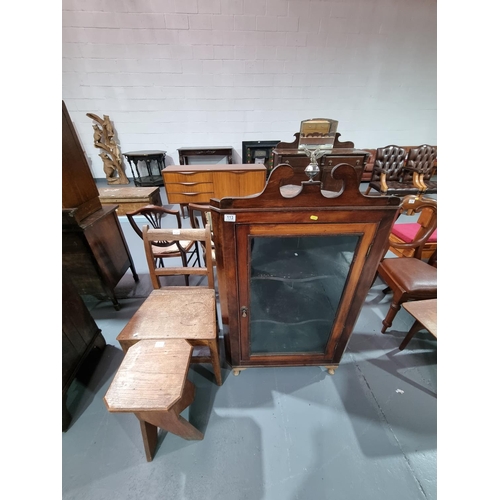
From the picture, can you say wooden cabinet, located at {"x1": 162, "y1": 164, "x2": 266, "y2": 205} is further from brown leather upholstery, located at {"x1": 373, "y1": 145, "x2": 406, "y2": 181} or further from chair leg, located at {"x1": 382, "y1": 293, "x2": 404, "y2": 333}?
chair leg, located at {"x1": 382, "y1": 293, "x2": 404, "y2": 333}

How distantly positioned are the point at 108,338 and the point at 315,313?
→ 1.66 meters

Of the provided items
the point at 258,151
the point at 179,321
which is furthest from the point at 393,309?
the point at 258,151

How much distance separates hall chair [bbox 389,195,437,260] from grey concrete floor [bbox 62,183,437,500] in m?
0.83

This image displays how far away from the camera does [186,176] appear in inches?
135

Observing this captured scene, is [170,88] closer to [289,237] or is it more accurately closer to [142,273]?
[142,273]

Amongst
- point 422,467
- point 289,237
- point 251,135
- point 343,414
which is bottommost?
point 422,467

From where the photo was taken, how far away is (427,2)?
Answer: 4.09 metres

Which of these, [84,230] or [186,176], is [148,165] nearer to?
[186,176]

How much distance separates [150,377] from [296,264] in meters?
0.88

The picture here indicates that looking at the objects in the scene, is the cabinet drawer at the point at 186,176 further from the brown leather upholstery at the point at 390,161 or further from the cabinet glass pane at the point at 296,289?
the brown leather upholstery at the point at 390,161

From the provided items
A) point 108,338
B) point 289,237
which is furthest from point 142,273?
point 289,237

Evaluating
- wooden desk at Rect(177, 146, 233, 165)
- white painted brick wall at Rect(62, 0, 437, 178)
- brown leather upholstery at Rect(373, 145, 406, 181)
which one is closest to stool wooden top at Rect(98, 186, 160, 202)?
wooden desk at Rect(177, 146, 233, 165)

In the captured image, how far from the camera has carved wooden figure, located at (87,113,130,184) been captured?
427 cm

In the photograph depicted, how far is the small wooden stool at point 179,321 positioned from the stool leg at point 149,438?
1.25ft
